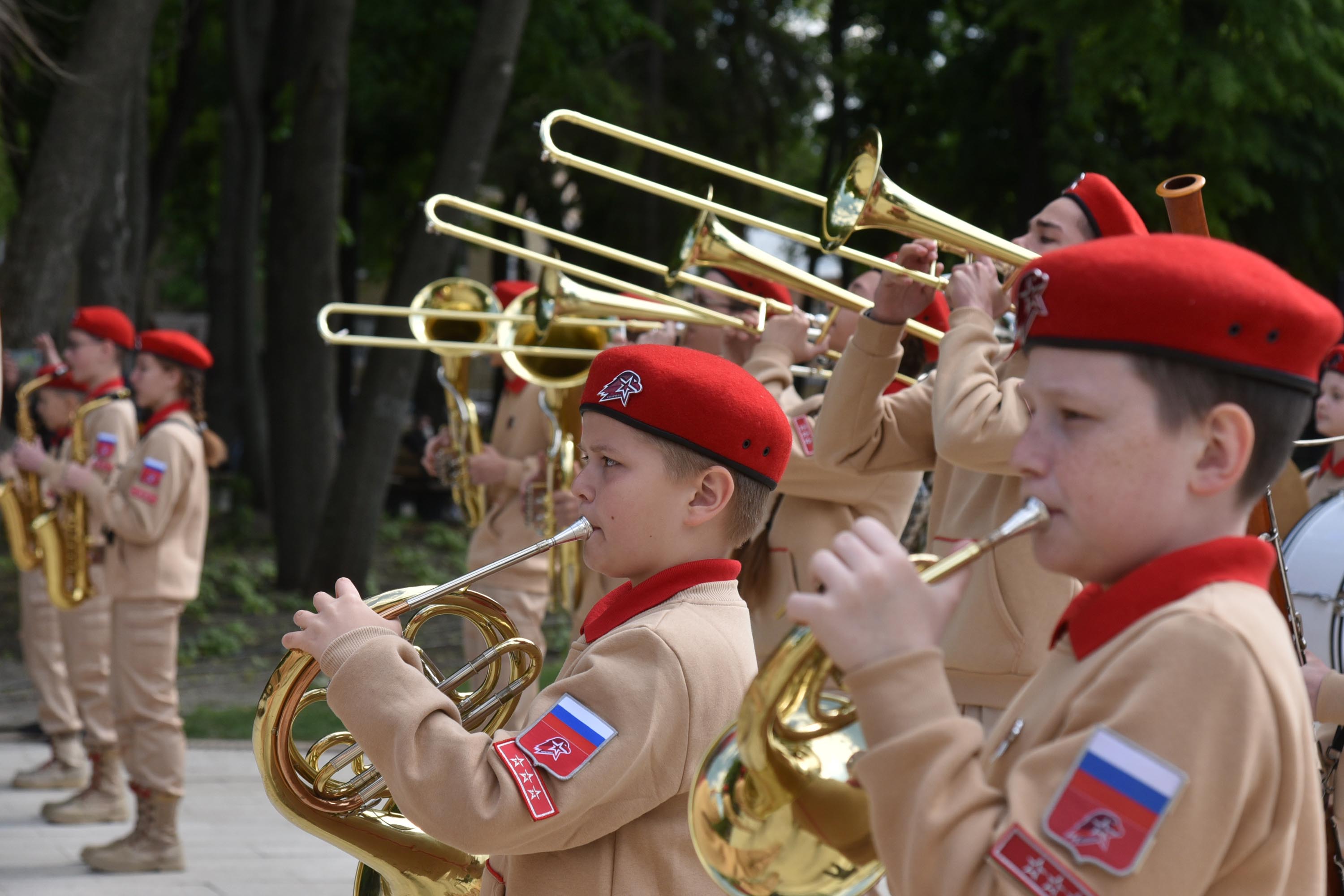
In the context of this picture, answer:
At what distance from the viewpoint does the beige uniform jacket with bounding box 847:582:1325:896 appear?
4.33 feet

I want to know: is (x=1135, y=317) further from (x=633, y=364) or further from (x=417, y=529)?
(x=417, y=529)

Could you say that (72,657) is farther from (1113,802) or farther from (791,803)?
(1113,802)

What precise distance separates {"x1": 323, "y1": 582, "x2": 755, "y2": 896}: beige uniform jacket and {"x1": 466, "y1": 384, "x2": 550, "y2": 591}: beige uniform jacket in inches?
161

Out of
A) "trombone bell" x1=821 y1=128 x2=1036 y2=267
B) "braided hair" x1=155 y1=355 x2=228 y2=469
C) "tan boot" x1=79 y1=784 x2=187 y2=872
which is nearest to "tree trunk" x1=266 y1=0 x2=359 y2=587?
"braided hair" x1=155 y1=355 x2=228 y2=469

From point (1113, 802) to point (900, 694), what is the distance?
211 millimetres

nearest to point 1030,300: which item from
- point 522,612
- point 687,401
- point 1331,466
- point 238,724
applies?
point 687,401

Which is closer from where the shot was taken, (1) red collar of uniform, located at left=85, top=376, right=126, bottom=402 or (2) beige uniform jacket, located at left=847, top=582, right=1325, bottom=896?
(2) beige uniform jacket, located at left=847, top=582, right=1325, bottom=896

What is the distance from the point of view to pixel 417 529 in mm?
16141

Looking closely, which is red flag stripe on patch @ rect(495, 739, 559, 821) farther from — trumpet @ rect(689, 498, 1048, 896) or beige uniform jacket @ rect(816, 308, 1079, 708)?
beige uniform jacket @ rect(816, 308, 1079, 708)

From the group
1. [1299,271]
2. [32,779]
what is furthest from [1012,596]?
[1299,271]

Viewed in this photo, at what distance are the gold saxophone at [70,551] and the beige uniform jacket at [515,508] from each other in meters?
1.61

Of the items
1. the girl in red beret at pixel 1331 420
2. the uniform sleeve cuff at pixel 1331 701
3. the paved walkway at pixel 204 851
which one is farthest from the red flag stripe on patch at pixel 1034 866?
the paved walkway at pixel 204 851

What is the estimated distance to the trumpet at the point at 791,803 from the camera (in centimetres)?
155

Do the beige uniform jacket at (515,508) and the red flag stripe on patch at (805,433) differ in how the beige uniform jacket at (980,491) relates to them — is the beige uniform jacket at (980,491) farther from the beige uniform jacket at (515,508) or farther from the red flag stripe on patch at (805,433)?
the beige uniform jacket at (515,508)
